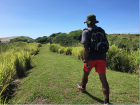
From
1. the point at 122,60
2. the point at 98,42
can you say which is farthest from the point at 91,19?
the point at 122,60

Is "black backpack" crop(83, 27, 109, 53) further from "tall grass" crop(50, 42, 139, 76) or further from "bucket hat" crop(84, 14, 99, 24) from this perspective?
"tall grass" crop(50, 42, 139, 76)

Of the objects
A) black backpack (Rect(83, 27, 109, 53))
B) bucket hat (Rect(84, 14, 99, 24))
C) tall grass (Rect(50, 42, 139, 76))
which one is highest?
bucket hat (Rect(84, 14, 99, 24))

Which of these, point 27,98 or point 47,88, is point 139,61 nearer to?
point 47,88

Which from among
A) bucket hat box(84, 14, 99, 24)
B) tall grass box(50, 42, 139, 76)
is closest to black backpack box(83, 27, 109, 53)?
bucket hat box(84, 14, 99, 24)

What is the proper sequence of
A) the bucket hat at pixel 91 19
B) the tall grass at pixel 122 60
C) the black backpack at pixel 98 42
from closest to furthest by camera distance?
the black backpack at pixel 98 42, the bucket hat at pixel 91 19, the tall grass at pixel 122 60

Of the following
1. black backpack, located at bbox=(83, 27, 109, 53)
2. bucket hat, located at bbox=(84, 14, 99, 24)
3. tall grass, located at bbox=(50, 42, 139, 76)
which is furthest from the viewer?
tall grass, located at bbox=(50, 42, 139, 76)

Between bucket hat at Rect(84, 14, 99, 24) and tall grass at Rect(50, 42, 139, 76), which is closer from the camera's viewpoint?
bucket hat at Rect(84, 14, 99, 24)

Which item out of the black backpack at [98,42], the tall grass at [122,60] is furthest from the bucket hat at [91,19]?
the tall grass at [122,60]

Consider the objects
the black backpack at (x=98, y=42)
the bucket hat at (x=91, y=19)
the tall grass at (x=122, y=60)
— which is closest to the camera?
the black backpack at (x=98, y=42)

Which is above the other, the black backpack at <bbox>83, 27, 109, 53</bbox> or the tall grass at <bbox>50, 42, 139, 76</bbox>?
the black backpack at <bbox>83, 27, 109, 53</bbox>

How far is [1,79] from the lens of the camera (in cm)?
261

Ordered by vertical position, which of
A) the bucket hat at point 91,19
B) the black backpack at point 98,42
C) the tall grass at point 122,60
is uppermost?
the bucket hat at point 91,19

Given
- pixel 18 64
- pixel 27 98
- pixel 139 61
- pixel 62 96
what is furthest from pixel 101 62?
pixel 18 64

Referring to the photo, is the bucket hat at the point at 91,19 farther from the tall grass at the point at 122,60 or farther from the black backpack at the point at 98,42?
the tall grass at the point at 122,60
